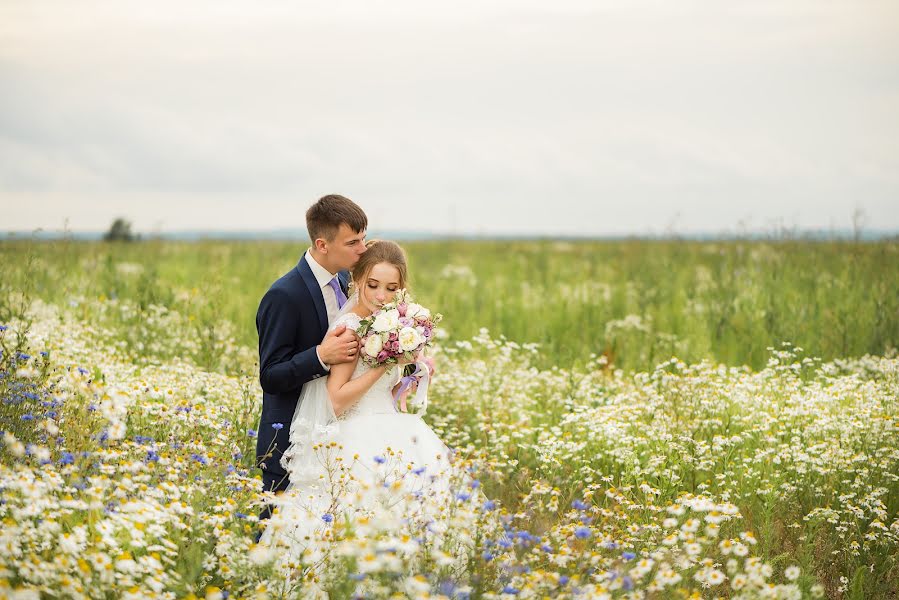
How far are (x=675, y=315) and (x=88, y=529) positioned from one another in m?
8.05

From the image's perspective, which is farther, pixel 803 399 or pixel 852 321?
pixel 852 321

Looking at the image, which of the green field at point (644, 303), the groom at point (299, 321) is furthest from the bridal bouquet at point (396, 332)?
the green field at point (644, 303)

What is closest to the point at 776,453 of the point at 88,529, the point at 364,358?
the point at 364,358

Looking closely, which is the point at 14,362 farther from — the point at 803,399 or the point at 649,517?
the point at 803,399

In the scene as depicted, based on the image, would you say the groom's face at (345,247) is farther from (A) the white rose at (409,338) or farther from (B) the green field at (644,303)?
(B) the green field at (644,303)

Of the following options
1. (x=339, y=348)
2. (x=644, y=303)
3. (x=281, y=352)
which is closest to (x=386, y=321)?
(x=339, y=348)

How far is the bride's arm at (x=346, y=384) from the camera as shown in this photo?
4.44 m

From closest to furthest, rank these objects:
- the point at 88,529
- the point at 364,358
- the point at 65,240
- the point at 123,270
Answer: the point at 88,529, the point at 364,358, the point at 65,240, the point at 123,270

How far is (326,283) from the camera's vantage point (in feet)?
15.7

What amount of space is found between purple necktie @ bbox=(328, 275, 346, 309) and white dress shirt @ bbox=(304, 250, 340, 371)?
0.03 metres

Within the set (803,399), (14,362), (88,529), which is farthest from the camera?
(803,399)

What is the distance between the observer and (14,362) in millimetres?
5031

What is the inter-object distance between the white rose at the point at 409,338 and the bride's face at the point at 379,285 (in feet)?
1.14

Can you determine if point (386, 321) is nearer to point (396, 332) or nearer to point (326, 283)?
point (396, 332)
